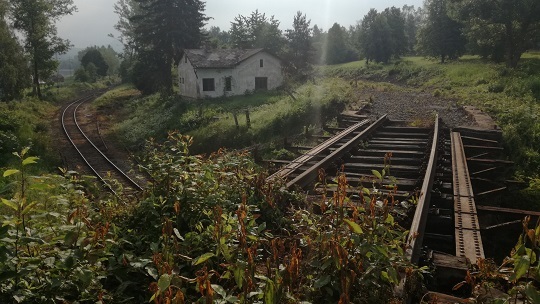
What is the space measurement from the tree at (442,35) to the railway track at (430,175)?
44635 mm

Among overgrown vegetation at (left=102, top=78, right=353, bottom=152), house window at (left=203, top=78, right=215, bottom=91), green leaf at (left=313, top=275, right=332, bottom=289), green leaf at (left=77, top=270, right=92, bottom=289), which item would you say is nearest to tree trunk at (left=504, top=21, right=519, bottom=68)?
overgrown vegetation at (left=102, top=78, right=353, bottom=152)

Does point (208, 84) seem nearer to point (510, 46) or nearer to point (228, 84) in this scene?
point (228, 84)

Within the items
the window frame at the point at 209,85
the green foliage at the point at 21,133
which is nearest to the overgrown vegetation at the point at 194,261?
the green foliage at the point at 21,133

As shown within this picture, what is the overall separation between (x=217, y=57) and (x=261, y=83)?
15.5ft

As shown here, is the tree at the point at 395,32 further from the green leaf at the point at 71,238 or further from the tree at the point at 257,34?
the green leaf at the point at 71,238

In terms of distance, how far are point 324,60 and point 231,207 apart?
82.0 m

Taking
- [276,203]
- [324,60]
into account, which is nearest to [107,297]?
[276,203]

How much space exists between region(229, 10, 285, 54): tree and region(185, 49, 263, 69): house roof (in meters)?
22.1

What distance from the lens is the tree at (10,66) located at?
3309 cm

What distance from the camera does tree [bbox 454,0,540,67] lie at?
31344 millimetres

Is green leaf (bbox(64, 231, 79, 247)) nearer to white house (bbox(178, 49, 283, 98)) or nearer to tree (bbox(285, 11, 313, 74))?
white house (bbox(178, 49, 283, 98))

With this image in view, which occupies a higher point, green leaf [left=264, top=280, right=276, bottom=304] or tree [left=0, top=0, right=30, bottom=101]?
tree [left=0, top=0, right=30, bottom=101]

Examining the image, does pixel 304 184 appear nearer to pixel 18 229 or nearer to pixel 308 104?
pixel 18 229

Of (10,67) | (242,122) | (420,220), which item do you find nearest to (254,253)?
(420,220)
